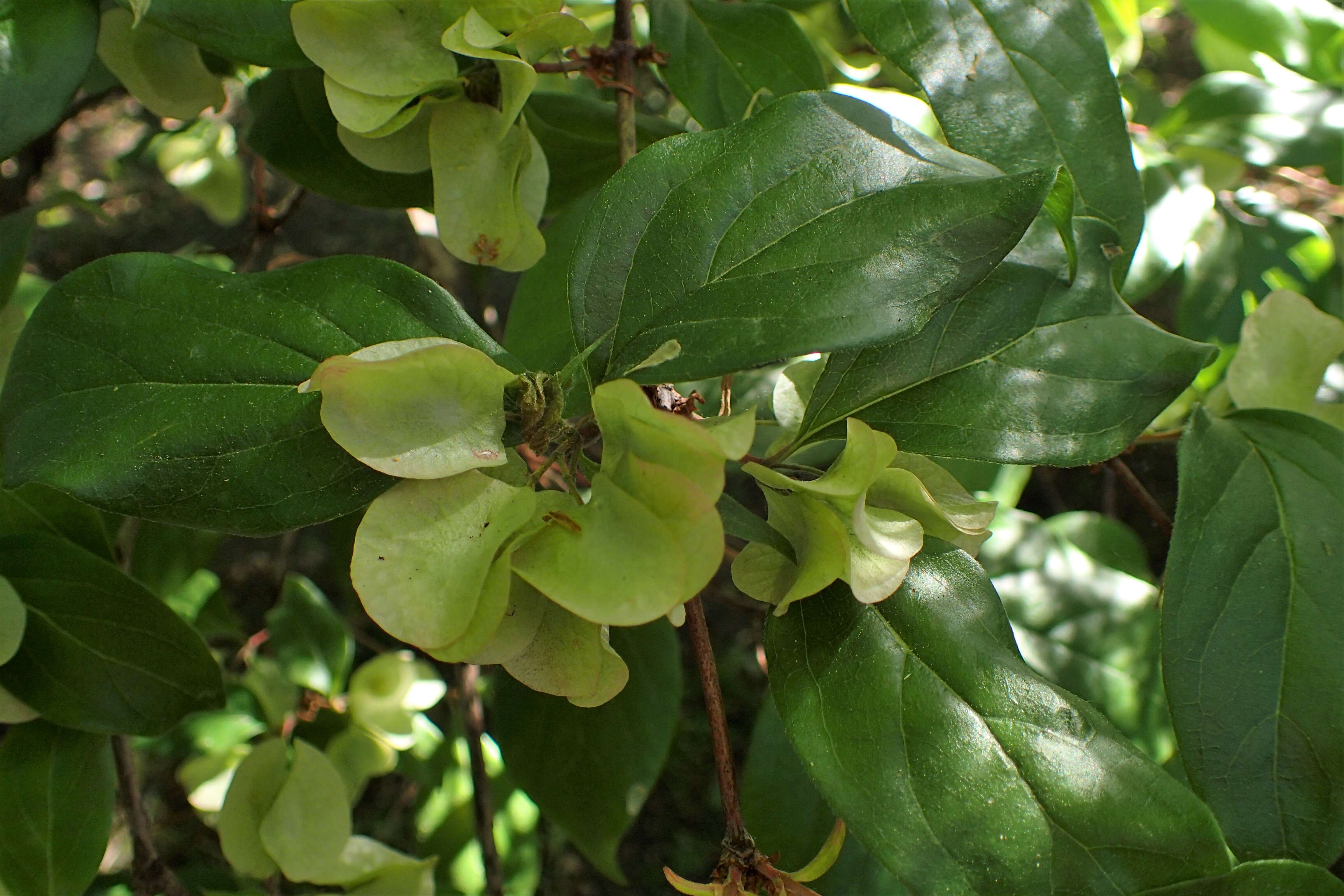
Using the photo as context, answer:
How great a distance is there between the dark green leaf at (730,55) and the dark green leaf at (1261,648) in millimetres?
363

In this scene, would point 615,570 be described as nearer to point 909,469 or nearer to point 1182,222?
point 909,469

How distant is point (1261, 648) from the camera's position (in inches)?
19.8

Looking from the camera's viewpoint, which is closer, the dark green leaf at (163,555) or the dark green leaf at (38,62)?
the dark green leaf at (38,62)

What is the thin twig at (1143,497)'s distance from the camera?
2.23 ft

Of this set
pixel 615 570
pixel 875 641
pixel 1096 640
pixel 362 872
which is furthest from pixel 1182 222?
pixel 362 872

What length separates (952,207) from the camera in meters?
0.39

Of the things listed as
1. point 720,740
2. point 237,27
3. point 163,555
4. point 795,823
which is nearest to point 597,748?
point 795,823

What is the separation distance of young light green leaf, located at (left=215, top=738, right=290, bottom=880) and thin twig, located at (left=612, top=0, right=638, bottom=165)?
1.63 ft

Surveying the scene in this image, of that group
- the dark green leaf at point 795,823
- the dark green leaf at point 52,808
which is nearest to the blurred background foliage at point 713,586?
the dark green leaf at point 795,823

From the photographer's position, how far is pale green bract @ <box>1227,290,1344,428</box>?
25.0 inches

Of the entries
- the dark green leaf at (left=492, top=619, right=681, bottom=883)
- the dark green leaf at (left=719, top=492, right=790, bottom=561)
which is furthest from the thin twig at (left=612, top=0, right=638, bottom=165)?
the dark green leaf at (left=492, top=619, right=681, bottom=883)

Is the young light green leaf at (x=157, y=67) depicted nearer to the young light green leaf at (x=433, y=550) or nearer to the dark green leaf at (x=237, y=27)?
the dark green leaf at (x=237, y=27)

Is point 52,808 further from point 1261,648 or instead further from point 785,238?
point 1261,648

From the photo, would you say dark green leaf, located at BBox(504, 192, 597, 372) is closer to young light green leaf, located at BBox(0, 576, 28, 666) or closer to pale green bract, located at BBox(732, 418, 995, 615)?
pale green bract, located at BBox(732, 418, 995, 615)
